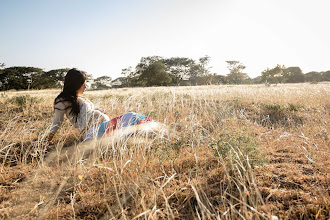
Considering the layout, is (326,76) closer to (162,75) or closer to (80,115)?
(162,75)

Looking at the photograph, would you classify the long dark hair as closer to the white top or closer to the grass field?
the white top

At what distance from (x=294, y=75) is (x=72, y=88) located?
55335 millimetres

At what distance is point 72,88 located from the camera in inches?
130

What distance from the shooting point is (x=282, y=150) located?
2.87 m

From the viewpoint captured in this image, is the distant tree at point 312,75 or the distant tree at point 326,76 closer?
the distant tree at point 326,76

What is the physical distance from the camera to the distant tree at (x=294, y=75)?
44.8 metres

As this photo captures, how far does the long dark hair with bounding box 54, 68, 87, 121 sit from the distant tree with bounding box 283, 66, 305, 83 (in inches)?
2104

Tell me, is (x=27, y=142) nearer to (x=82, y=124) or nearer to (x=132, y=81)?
(x=82, y=124)

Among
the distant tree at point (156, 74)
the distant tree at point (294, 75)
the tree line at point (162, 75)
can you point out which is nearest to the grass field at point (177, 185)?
the tree line at point (162, 75)

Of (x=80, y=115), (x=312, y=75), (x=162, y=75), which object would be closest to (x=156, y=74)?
(x=162, y=75)

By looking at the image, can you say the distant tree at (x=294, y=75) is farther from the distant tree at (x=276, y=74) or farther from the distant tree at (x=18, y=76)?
the distant tree at (x=18, y=76)

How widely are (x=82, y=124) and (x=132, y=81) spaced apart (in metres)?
48.1

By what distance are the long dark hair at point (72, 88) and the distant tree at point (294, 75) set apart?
175ft

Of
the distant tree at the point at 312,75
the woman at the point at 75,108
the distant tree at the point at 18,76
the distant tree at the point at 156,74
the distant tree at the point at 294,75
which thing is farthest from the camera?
the distant tree at the point at 312,75
